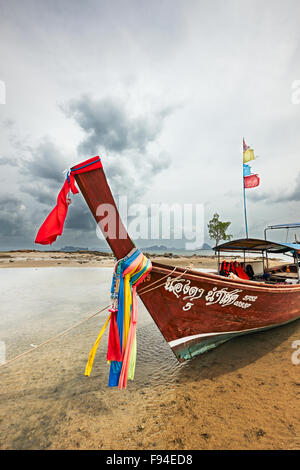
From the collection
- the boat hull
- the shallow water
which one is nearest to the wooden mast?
the boat hull

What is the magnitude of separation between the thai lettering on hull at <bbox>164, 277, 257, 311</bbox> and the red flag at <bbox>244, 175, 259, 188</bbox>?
27.2ft

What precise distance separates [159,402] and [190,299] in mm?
1771

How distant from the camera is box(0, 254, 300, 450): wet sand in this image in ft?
8.50

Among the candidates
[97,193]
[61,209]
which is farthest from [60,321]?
[97,193]

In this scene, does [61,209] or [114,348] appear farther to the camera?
[114,348]

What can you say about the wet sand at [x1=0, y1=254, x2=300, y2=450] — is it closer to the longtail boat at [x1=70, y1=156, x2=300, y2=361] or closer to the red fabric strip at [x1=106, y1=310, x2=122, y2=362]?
the longtail boat at [x1=70, y1=156, x2=300, y2=361]

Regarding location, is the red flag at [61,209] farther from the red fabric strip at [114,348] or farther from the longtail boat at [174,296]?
the red fabric strip at [114,348]

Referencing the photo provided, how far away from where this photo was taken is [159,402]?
325 cm

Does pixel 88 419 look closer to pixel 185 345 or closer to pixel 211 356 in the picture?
pixel 185 345

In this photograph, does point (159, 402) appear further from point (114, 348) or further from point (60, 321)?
point (60, 321)

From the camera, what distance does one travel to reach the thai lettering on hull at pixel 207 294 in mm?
3693

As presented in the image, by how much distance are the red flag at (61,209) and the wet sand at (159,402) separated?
2.74 m
